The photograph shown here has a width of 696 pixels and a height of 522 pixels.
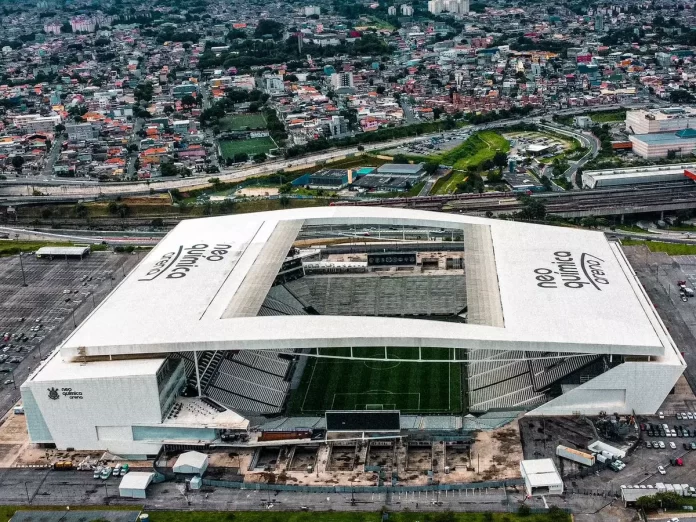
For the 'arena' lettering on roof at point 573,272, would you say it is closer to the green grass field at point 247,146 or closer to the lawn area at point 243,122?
the green grass field at point 247,146

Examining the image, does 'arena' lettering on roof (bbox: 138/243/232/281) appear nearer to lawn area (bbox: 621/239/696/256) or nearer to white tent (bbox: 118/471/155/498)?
white tent (bbox: 118/471/155/498)

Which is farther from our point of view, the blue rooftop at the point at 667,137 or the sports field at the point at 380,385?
the blue rooftop at the point at 667,137

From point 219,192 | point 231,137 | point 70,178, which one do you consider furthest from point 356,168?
point 70,178

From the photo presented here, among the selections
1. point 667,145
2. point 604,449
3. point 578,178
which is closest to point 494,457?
point 604,449

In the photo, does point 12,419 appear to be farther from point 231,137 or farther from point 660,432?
point 231,137

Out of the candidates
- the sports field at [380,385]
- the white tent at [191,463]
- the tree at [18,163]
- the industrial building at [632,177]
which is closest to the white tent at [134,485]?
the white tent at [191,463]
